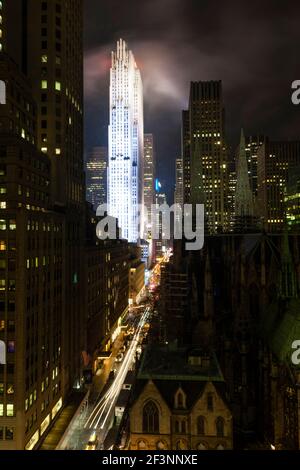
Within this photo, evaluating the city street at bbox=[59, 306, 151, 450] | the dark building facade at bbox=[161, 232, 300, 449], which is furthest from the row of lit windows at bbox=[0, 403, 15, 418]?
the dark building facade at bbox=[161, 232, 300, 449]

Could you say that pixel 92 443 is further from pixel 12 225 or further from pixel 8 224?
pixel 8 224

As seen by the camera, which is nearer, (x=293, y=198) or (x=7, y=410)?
(x=7, y=410)

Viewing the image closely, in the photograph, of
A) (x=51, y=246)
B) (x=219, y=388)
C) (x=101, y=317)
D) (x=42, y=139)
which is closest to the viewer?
(x=219, y=388)

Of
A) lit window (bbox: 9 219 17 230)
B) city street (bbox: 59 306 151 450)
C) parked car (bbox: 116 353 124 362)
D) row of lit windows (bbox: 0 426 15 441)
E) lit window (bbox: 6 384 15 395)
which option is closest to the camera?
row of lit windows (bbox: 0 426 15 441)

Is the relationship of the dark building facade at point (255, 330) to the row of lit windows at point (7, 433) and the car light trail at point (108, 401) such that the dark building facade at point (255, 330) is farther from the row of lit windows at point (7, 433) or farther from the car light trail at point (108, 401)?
the row of lit windows at point (7, 433)

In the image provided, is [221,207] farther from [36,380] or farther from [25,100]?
[36,380]

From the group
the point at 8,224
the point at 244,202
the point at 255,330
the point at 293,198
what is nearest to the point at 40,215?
the point at 8,224

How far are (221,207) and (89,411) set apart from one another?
15191 centimetres

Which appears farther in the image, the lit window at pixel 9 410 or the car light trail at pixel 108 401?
the car light trail at pixel 108 401

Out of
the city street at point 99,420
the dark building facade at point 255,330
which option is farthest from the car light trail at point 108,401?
the dark building facade at point 255,330

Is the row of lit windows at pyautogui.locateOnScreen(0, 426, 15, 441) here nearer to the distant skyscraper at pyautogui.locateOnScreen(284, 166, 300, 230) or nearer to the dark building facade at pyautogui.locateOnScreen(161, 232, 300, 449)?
the dark building facade at pyautogui.locateOnScreen(161, 232, 300, 449)

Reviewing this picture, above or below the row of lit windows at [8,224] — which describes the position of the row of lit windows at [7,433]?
below
